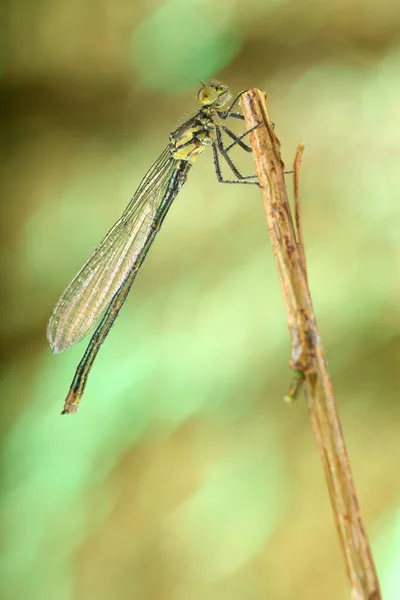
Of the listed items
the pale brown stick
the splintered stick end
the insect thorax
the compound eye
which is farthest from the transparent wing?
the pale brown stick

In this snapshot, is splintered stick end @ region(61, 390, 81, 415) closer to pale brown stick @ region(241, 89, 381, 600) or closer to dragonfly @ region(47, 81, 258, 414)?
dragonfly @ region(47, 81, 258, 414)

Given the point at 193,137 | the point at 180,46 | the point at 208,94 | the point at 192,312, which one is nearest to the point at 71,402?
the point at 192,312

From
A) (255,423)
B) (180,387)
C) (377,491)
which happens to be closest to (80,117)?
(180,387)

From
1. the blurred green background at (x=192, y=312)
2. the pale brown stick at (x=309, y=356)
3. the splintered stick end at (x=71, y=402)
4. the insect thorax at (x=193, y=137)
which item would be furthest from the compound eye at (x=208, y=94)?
the splintered stick end at (x=71, y=402)

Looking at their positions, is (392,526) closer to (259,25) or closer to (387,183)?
(387,183)

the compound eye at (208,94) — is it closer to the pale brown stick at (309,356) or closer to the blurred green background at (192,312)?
the pale brown stick at (309,356)

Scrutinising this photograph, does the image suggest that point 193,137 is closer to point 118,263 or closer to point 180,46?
point 118,263
